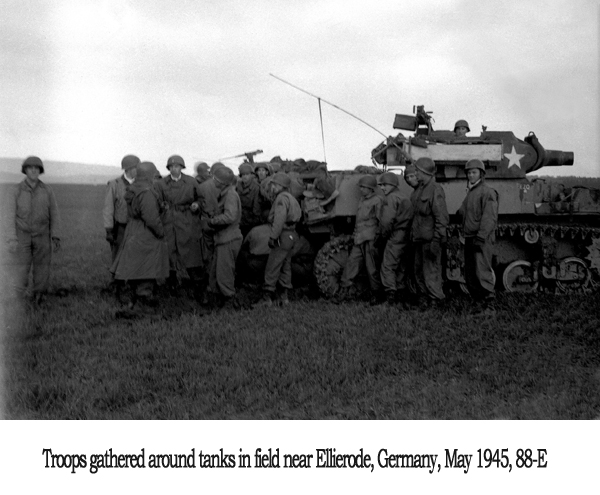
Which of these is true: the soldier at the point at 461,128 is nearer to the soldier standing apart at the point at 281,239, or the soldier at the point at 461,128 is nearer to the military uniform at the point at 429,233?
the military uniform at the point at 429,233

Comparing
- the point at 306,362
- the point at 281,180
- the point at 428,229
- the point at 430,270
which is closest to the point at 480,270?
the point at 430,270

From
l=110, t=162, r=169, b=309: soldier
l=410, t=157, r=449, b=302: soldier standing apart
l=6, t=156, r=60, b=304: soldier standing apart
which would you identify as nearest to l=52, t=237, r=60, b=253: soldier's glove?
l=6, t=156, r=60, b=304: soldier standing apart

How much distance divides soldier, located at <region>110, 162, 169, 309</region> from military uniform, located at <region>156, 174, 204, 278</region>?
105 cm

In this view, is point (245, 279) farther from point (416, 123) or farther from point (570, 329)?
point (570, 329)

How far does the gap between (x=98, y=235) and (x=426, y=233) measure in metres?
14.6

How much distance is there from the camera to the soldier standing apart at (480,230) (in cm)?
938

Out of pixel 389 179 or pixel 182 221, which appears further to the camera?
pixel 182 221

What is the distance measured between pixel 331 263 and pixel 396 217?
1.34 metres

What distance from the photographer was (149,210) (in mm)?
9242

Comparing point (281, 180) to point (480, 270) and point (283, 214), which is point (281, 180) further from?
point (480, 270)

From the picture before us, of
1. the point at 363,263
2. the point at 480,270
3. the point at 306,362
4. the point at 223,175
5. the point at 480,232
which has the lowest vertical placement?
the point at 306,362

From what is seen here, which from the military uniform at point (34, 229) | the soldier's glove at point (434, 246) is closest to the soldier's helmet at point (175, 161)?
the military uniform at point (34, 229)

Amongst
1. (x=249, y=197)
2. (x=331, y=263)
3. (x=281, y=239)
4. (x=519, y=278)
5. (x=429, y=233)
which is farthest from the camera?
(x=249, y=197)
